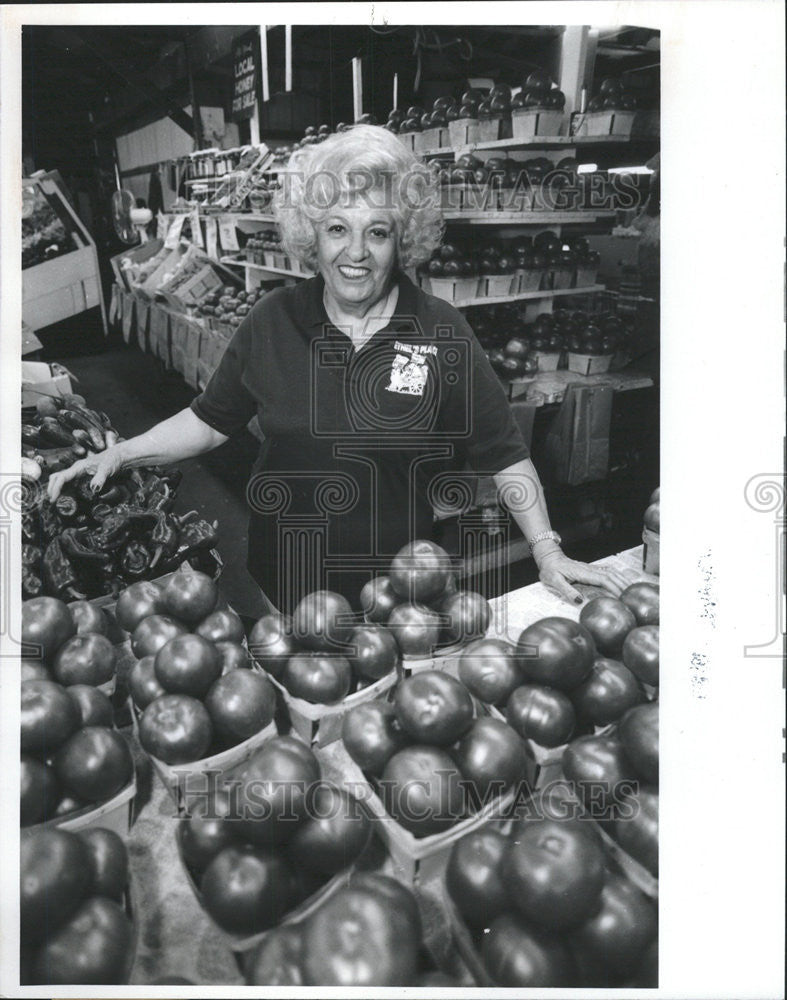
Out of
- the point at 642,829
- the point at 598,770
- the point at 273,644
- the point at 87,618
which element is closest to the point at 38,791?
the point at 87,618

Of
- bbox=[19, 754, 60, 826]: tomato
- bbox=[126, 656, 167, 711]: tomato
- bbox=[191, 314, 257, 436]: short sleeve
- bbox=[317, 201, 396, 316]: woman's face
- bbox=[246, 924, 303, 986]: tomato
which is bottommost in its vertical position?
bbox=[246, 924, 303, 986]: tomato

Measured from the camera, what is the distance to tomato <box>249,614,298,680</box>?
1.55 metres

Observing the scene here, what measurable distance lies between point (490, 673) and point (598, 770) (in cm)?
28

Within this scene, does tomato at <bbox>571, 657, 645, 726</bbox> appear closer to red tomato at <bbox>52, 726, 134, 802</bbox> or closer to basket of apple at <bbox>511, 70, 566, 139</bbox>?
red tomato at <bbox>52, 726, 134, 802</bbox>

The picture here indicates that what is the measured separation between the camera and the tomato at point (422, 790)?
1.31m

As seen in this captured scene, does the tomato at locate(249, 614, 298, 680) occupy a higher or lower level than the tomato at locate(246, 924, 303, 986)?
higher

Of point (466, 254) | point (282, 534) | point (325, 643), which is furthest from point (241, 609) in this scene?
point (466, 254)

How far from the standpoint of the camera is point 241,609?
1864 millimetres

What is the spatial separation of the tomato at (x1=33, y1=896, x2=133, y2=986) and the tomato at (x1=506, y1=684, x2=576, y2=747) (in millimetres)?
797

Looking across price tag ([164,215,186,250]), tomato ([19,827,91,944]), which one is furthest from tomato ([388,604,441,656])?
price tag ([164,215,186,250])

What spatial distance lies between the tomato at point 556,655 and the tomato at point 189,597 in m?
0.68

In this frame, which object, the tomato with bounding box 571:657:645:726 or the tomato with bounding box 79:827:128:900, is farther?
the tomato with bounding box 571:657:645:726

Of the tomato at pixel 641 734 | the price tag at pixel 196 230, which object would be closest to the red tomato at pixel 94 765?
the tomato at pixel 641 734

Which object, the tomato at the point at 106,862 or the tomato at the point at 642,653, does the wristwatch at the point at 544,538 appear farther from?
the tomato at the point at 106,862
